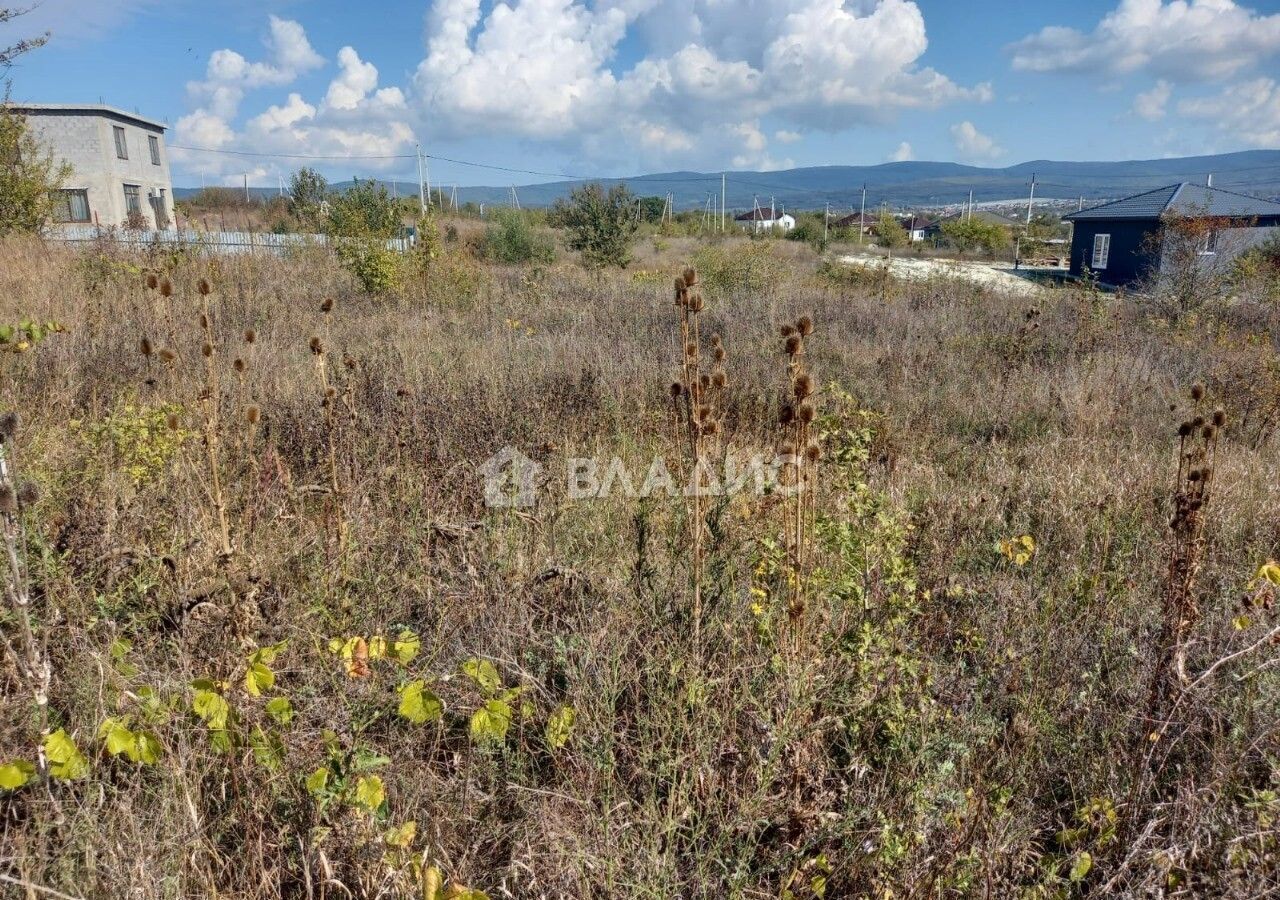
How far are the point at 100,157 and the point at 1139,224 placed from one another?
142ft

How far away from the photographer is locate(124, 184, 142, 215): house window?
36.7 m

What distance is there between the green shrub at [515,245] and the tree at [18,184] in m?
9.93

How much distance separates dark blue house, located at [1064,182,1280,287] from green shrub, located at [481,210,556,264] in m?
15.6

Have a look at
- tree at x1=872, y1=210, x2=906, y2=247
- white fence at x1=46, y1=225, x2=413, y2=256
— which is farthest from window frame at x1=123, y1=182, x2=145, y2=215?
tree at x1=872, y1=210, x2=906, y2=247

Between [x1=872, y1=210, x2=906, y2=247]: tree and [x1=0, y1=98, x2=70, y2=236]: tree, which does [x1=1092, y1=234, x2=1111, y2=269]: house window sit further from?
[x1=0, y1=98, x2=70, y2=236]: tree

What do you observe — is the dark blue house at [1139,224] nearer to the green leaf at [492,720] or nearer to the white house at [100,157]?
the green leaf at [492,720]

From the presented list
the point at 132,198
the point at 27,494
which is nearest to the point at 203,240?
the point at 27,494

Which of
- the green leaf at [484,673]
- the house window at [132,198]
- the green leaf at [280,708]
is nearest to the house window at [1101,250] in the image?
the green leaf at [484,673]

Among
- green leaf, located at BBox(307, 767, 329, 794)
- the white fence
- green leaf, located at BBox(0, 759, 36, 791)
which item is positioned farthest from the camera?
the white fence

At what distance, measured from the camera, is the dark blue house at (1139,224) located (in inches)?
858

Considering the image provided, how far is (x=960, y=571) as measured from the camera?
10.1ft

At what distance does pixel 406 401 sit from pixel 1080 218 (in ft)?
92.8

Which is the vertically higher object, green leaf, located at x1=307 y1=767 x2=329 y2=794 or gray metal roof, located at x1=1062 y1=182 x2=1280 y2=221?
gray metal roof, located at x1=1062 y1=182 x2=1280 y2=221

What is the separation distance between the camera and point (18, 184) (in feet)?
38.7
